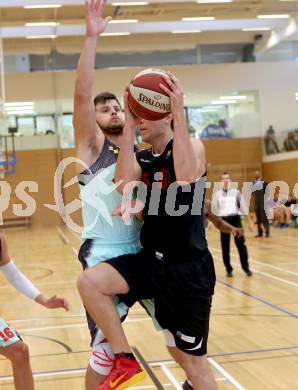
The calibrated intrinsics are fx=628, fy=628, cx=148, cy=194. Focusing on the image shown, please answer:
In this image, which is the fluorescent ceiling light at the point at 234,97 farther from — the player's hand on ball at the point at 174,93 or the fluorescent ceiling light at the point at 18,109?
the player's hand on ball at the point at 174,93

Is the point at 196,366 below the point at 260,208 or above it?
above

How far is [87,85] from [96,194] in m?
0.72

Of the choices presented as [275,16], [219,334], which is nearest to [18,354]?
[219,334]

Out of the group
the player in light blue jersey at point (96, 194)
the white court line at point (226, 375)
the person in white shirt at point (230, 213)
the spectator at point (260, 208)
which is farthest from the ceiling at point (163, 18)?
the player in light blue jersey at point (96, 194)

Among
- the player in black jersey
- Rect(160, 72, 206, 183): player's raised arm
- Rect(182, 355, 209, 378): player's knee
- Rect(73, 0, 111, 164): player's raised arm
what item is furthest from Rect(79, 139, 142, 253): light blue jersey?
Rect(182, 355, 209, 378): player's knee

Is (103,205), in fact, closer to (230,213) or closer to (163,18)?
(230,213)

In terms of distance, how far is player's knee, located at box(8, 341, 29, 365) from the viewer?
4035mm

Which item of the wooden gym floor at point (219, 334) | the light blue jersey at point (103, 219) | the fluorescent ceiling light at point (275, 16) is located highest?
the fluorescent ceiling light at point (275, 16)

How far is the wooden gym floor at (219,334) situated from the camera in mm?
5656

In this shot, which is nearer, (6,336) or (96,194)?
(6,336)

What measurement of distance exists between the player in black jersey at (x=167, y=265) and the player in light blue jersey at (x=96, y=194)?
0.26 metres

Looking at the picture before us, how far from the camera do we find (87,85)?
12.9 ft

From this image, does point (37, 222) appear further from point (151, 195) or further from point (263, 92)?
point (151, 195)

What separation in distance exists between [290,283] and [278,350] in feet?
14.9
